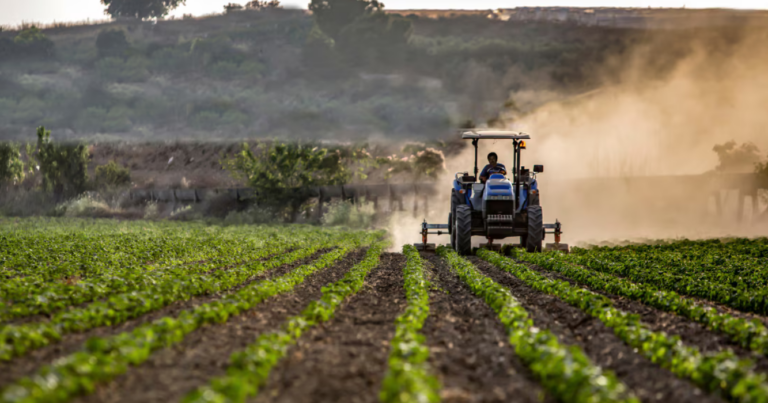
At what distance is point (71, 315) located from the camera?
1119cm

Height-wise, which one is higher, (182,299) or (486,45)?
(486,45)

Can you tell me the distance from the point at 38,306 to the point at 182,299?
2680 millimetres

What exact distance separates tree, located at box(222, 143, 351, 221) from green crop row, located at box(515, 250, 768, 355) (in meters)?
42.5

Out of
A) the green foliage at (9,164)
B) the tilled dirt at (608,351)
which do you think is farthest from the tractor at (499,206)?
the green foliage at (9,164)

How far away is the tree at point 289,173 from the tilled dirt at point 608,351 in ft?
160

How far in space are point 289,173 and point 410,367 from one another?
190 feet

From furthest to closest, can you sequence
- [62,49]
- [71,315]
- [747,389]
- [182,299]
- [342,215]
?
[62,49] < [342,215] < [182,299] < [71,315] < [747,389]

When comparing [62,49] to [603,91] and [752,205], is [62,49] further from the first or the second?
[752,205]

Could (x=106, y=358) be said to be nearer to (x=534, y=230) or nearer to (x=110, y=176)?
(x=534, y=230)

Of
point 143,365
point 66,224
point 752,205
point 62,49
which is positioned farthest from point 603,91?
point 62,49

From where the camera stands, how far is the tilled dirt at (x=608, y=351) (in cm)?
835

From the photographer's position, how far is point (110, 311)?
11.7 meters

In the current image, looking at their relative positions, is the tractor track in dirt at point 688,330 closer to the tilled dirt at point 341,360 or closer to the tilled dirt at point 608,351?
the tilled dirt at point 608,351

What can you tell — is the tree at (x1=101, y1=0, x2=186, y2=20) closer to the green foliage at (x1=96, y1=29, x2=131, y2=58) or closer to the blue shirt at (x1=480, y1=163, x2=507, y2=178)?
the green foliage at (x1=96, y1=29, x2=131, y2=58)
